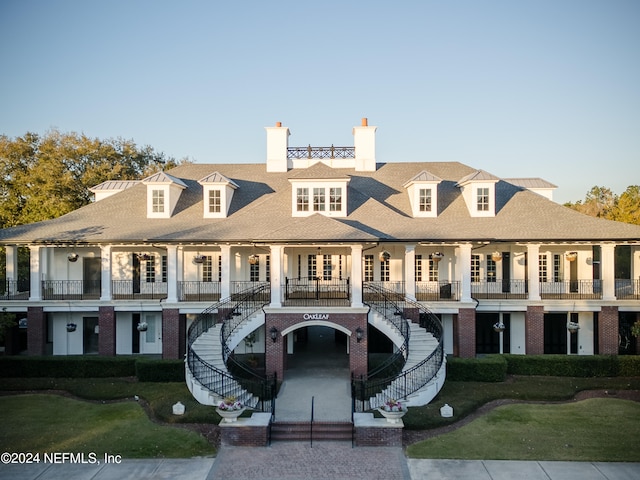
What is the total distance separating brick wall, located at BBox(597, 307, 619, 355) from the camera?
22.2 meters

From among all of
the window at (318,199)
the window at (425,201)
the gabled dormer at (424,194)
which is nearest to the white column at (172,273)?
the window at (318,199)

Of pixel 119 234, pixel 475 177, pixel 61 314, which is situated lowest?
pixel 61 314

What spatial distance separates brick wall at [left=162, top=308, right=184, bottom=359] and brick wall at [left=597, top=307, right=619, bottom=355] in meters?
20.8

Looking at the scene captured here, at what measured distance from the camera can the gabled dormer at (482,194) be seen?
80.3 ft

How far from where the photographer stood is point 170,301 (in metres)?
22.1

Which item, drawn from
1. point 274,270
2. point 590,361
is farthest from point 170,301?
point 590,361

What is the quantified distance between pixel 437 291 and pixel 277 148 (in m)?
13.5

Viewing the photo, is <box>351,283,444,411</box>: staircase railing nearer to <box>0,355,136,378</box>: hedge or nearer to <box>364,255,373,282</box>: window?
<box>364,255,373,282</box>: window

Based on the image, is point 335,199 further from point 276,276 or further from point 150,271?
point 150,271

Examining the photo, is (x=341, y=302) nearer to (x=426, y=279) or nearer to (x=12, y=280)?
(x=426, y=279)

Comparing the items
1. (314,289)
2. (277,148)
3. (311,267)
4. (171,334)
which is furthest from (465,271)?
(171,334)

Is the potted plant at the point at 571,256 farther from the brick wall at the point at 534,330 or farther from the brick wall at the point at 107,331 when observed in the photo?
the brick wall at the point at 107,331

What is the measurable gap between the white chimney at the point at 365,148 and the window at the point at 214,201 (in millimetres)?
9411

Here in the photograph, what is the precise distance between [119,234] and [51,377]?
23.8ft
